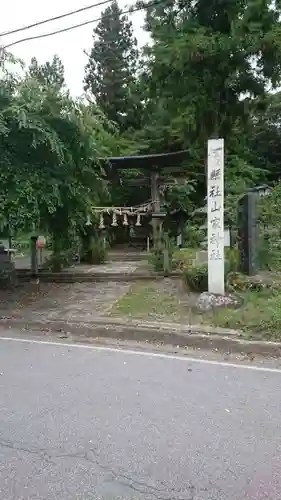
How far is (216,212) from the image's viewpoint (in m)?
6.70

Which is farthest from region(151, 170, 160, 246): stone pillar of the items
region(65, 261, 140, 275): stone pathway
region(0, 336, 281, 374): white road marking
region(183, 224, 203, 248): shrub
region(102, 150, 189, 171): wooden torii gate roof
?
region(0, 336, 281, 374): white road marking

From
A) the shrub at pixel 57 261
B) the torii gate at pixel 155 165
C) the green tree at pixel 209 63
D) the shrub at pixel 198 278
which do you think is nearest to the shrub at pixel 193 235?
the torii gate at pixel 155 165

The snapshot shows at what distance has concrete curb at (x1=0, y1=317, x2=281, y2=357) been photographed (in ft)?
17.3

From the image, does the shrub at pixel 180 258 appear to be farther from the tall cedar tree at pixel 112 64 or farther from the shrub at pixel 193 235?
the tall cedar tree at pixel 112 64

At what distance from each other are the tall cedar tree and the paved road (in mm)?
26307

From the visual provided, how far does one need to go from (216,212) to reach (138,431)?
4.04m

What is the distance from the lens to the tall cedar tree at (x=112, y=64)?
1163 inches

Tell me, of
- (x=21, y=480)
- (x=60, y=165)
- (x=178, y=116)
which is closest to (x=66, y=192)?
(x=60, y=165)

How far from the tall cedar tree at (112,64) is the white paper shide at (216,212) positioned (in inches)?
922

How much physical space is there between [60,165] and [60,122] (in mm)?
711

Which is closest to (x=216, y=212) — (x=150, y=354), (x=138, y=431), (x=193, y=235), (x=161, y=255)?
(x=150, y=354)

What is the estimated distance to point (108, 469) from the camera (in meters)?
2.76

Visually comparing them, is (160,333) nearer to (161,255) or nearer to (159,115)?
(161,255)

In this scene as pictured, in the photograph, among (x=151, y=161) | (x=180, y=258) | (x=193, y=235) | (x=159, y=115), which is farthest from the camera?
(x=159, y=115)
